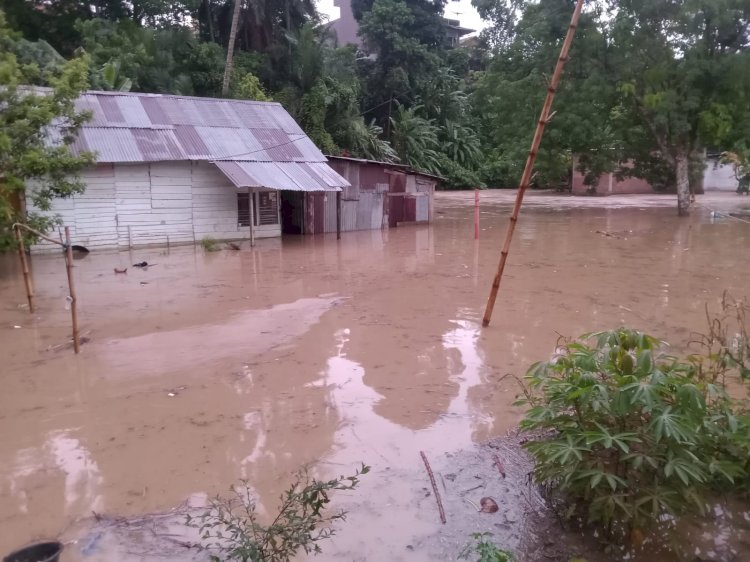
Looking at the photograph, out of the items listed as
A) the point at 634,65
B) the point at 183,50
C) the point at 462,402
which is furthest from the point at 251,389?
the point at 183,50

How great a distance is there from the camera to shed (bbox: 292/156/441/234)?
59.4ft

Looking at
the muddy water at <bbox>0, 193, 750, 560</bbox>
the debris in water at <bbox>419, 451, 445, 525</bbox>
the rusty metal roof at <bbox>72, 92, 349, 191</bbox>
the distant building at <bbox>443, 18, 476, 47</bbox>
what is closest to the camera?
the debris in water at <bbox>419, 451, 445, 525</bbox>

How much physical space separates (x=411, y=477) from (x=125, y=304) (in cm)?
656

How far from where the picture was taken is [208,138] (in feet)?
53.5

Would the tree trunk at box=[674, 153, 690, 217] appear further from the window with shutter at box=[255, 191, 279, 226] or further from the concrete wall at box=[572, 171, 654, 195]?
the window with shutter at box=[255, 191, 279, 226]

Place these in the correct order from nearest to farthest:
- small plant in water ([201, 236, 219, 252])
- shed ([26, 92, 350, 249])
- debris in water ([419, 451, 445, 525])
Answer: debris in water ([419, 451, 445, 525]), shed ([26, 92, 350, 249]), small plant in water ([201, 236, 219, 252])

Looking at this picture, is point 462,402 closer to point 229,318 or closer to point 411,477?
point 411,477

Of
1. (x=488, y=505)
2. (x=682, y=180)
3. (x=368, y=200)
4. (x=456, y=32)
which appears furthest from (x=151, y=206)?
(x=456, y=32)

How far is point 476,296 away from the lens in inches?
409

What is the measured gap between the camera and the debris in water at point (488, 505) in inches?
164

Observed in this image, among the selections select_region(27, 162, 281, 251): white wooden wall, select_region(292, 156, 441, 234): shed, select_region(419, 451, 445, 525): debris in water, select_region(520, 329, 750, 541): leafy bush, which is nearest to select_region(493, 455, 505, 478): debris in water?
select_region(419, 451, 445, 525): debris in water

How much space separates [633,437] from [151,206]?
1417 cm

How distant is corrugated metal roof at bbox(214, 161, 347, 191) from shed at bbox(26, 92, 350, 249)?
26 mm

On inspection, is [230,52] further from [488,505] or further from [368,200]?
[488,505]
